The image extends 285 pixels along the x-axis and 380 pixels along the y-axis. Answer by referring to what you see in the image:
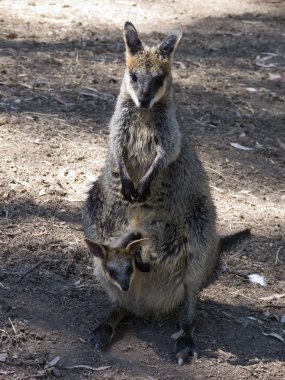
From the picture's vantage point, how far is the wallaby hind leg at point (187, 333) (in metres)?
4.34

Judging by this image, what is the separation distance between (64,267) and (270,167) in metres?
2.47

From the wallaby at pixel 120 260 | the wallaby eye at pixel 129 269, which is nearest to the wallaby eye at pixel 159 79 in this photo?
the wallaby at pixel 120 260

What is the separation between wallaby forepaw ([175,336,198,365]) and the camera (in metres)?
4.32

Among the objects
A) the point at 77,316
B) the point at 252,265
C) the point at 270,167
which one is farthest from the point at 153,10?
the point at 77,316

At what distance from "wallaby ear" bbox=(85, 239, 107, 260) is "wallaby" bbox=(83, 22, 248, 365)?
0.27 metres

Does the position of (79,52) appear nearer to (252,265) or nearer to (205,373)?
(252,265)

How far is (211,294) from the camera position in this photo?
5074 millimetres

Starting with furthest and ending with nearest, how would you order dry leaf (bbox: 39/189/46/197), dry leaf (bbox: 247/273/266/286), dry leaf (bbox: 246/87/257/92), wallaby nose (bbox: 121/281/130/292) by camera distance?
dry leaf (bbox: 246/87/257/92)
dry leaf (bbox: 39/189/46/197)
dry leaf (bbox: 247/273/266/286)
wallaby nose (bbox: 121/281/130/292)

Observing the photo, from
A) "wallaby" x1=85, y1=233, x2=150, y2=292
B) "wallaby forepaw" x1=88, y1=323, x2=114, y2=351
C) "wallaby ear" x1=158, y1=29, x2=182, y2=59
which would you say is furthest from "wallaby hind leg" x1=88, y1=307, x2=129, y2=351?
"wallaby ear" x1=158, y1=29, x2=182, y2=59

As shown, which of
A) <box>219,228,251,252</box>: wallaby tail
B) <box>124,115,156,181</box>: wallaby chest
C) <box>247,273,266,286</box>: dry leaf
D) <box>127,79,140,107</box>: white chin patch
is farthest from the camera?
<box>219,228,251,252</box>: wallaby tail

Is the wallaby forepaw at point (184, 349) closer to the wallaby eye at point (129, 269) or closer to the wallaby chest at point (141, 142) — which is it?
the wallaby eye at point (129, 269)

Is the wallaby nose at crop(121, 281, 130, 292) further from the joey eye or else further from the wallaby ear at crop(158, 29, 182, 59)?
the wallaby ear at crop(158, 29, 182, 59)

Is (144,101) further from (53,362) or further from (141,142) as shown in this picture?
(53,362)

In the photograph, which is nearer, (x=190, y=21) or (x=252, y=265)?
(x=252, y=265)
